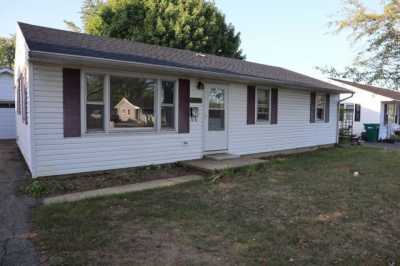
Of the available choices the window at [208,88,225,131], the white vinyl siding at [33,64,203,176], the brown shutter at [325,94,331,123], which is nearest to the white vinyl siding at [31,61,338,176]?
the white vinyl siding at [33,64,203,176]

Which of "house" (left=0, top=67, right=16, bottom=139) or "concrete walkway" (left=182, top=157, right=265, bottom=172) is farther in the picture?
"house" (left=0, top=67, right=16, bottom=139)

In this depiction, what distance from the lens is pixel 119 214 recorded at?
167 inches

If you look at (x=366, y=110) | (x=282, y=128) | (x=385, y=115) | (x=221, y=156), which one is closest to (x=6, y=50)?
(x=282, y=128)

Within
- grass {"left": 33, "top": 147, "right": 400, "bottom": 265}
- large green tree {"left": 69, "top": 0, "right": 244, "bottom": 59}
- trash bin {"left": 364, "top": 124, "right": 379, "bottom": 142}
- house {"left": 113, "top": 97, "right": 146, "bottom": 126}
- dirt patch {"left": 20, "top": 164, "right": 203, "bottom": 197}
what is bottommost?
grass {"left": 33, "top": 147, "right": 400, "bottom": 265}

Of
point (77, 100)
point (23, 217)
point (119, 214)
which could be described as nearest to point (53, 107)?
point (77, 100)

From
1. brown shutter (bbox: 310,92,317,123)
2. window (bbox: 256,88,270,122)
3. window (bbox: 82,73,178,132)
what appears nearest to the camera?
window (bbox: 82,73,178,132)

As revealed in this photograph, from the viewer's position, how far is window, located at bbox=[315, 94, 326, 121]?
12500mm

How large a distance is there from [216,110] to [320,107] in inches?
249

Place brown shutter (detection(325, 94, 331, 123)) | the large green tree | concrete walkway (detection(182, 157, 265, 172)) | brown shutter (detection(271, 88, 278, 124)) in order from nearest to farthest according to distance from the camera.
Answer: concrete walkway (detection(182, 157, 265, 172)), brown shutter (detection(271, 88, 278, 124)), brown shutter (detection(325, 94, 331, 123)), the large green tree

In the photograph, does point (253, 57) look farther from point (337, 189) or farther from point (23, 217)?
point (23, 217)

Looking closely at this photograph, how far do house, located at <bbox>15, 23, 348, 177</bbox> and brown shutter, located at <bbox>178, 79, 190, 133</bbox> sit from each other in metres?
0.03

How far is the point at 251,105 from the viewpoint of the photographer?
31.7ft

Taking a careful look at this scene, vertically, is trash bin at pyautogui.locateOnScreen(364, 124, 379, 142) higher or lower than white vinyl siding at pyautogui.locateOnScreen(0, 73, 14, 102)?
lower

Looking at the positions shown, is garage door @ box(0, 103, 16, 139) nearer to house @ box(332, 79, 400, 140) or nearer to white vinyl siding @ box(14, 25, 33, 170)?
white vinyl siding @ box(14, 25, 33, 170)
